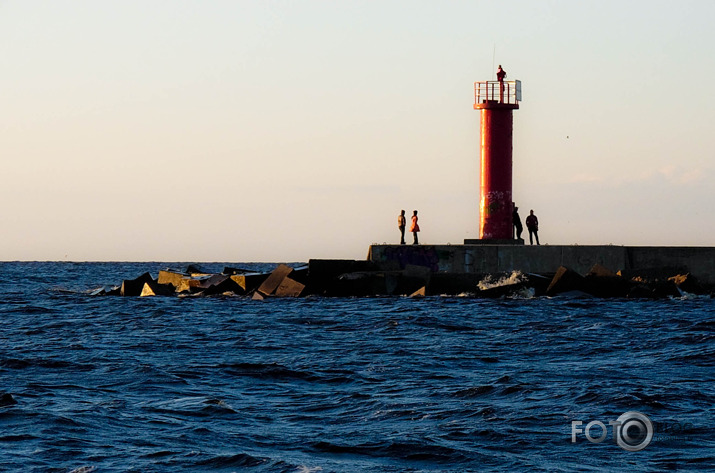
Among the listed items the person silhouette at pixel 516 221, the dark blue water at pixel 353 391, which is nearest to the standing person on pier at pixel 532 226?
the person silhouette at pixel 516 221

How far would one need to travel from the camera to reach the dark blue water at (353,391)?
6.70 metres

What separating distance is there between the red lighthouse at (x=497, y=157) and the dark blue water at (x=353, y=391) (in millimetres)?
7022

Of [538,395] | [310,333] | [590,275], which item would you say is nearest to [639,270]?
[590,275]

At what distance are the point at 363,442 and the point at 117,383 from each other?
342cm

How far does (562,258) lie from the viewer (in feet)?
72.3

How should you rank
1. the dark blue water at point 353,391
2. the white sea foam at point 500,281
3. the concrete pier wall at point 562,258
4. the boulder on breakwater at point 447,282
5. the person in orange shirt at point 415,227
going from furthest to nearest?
the person in orange shirt at point 415,227 → the concrete pier wall at point 562,258 → the white sea foam at point 500,281 → the boulder on breakwater at point 447,282 → the dark blue water at point 353,391

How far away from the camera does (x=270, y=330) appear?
15094mm

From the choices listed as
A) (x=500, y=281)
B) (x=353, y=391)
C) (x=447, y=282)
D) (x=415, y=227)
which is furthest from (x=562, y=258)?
(x=353, y=391)

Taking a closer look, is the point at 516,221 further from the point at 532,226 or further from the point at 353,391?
the point at 353,391

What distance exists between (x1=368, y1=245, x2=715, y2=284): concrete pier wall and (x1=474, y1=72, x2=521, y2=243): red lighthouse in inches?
73.0

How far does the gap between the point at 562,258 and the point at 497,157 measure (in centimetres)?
306

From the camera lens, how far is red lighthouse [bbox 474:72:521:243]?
23.7 m

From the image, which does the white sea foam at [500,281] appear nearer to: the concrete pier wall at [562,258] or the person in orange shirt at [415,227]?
the concrete pier wall at [562,258]

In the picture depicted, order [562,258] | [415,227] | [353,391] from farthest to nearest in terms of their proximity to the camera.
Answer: [415,227], [562,258], [353,391]
